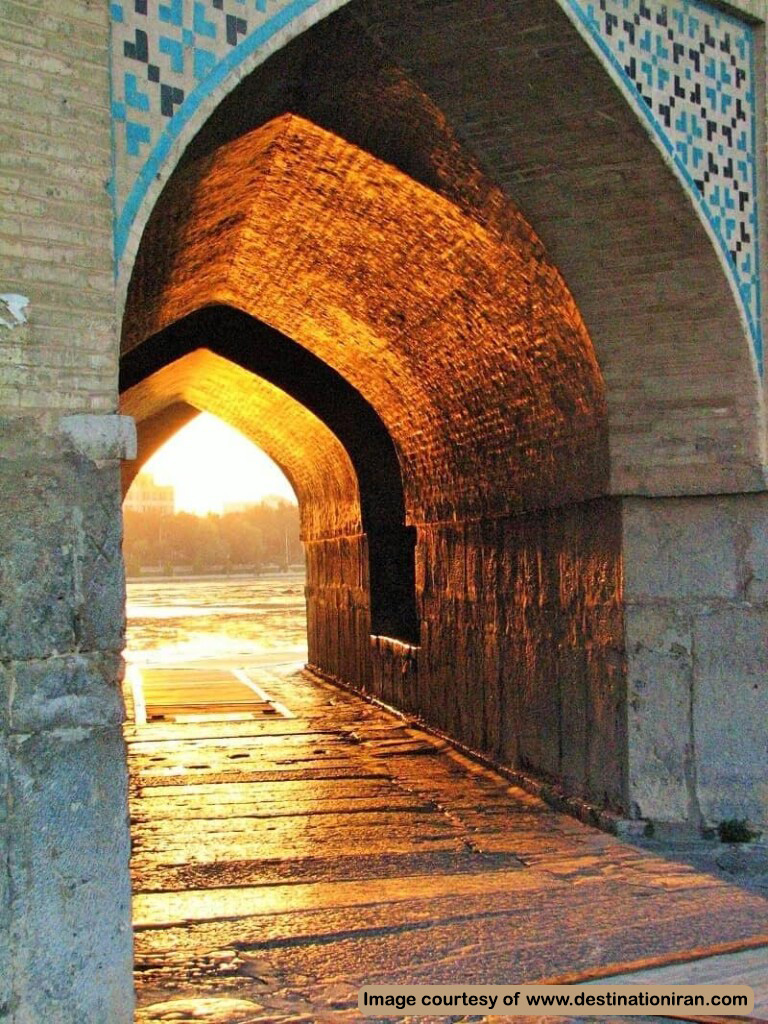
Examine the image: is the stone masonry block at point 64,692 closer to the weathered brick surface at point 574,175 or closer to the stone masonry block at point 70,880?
the stone masonry block at point 70,880

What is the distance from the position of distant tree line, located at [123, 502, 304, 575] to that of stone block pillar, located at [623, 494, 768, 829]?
5481 cm

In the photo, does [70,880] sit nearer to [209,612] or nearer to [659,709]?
[659,709]

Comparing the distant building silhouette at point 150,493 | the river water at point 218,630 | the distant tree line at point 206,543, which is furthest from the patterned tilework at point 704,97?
the distant building silhouette at point 150,493

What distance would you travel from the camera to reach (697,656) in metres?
5.61

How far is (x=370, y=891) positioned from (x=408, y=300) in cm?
383

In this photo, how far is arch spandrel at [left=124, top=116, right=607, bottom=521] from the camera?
6000 mm

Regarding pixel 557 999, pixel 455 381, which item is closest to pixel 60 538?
pixel 557 999

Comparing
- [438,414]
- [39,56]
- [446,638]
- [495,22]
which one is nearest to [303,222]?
[438,414]

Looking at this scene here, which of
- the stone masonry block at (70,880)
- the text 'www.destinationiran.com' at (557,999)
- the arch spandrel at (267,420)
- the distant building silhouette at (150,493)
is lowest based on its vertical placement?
the text 'www.destinationiran.com' at (557,999)

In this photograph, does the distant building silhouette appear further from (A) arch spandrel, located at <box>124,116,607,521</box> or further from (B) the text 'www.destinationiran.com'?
(B) the text 'www.destinationiran.com'

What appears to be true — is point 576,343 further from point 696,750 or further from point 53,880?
point 53,880

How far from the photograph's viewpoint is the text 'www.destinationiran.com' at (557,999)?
359 centimetres

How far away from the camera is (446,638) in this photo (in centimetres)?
828

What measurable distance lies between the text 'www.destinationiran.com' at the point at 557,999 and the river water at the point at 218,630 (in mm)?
5040
